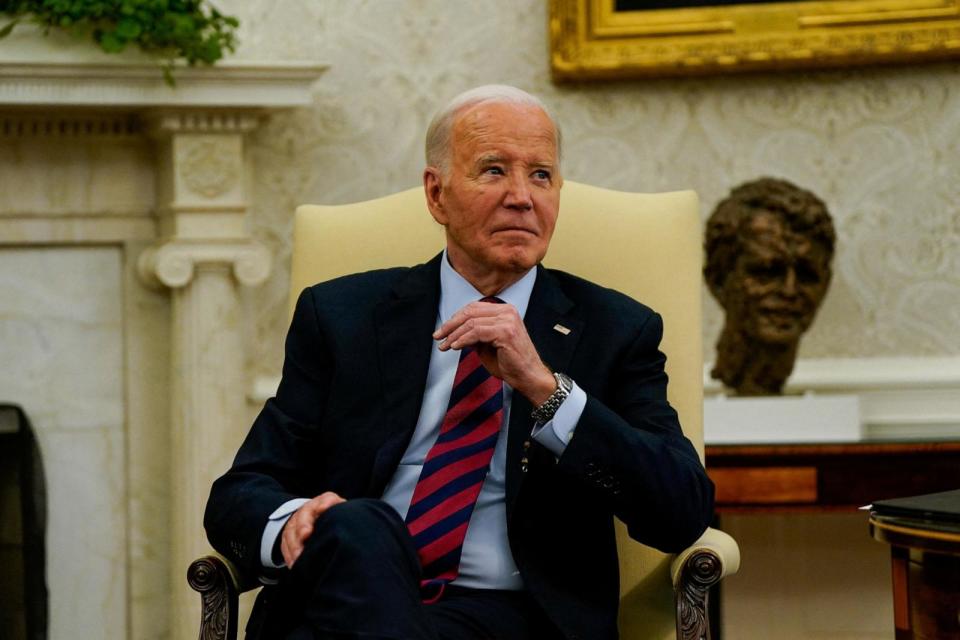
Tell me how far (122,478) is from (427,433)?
6.25 feet

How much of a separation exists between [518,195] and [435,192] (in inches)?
7.9

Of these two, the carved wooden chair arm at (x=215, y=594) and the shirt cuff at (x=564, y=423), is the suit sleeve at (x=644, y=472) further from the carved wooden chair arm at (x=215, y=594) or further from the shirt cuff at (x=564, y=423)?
the carved wooden chair arm at (x=215, y=594)

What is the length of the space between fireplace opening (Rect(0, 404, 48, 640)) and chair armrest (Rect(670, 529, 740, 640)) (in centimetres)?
227

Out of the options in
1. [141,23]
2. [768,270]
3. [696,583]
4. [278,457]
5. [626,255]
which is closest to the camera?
[696,583]

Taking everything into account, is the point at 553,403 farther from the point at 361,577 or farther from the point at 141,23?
the point at 141,23

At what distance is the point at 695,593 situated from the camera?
7.04 ft

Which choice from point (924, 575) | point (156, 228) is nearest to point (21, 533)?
point (156, 228)

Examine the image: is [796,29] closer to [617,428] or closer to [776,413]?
[776,413]

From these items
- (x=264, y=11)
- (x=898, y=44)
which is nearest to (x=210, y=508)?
(x=264, y=11)

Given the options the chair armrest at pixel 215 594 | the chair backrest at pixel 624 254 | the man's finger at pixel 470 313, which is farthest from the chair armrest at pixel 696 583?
the chair armrest at pixel 215 594

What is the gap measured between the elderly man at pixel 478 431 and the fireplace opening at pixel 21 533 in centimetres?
173

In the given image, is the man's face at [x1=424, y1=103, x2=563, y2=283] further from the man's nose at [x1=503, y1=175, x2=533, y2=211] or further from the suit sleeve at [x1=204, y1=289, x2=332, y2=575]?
the suit sleeve at [x1=204, y1=289, x2=332, y2=575]

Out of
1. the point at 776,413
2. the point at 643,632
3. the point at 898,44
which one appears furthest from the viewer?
the point at 898,44

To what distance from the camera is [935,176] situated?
382cm
